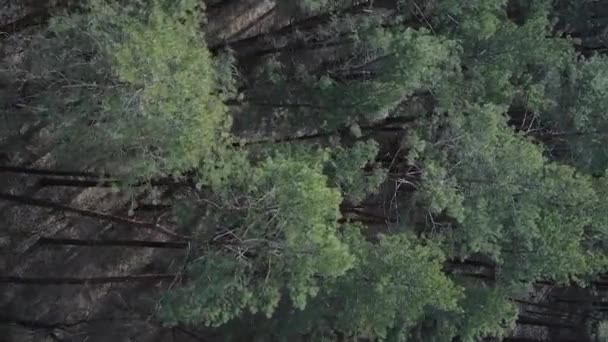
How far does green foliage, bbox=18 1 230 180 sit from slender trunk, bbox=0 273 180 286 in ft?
14.5

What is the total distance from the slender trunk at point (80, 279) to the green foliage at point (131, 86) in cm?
441

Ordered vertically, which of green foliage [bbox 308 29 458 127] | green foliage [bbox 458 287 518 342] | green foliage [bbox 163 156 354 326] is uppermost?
green foliage [bbox 308 29 458 127]

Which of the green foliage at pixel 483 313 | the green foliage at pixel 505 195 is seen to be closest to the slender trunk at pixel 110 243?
the green foliage at pixel 505 195

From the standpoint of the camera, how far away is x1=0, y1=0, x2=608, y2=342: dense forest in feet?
34.9

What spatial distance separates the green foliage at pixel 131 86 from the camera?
1008 cm

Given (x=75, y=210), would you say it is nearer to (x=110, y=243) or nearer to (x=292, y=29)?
(x=110, y=243)

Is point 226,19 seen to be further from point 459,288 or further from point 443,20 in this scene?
point 459,288

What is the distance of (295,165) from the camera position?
11.0 meters

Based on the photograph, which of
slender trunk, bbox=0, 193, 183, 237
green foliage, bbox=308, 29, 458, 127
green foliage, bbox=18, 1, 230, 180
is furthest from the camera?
slender trunk, bbox=0, 193, 183, 237

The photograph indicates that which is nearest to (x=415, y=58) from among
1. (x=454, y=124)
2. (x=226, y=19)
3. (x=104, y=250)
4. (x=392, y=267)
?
(x=454, y=124)

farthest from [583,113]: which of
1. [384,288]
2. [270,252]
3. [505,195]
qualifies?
[270,252]

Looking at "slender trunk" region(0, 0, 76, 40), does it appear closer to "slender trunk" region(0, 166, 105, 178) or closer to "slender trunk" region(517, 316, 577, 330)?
"slender trunk" region(0, 166, 105, 178)

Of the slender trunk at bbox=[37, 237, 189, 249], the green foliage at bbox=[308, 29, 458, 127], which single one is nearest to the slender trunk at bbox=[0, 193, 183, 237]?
the slender trunk at bbox=[37, 237, 189, 249]

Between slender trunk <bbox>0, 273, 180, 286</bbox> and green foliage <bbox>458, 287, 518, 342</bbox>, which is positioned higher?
green foliage <bbox>458, 287, 518, 342</bbox>
